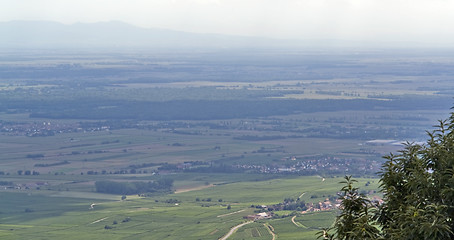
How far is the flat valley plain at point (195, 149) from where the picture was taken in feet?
212

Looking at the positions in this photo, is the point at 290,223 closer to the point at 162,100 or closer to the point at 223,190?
the point at 223,190

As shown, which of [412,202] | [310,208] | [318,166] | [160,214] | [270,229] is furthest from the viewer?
[318,166]

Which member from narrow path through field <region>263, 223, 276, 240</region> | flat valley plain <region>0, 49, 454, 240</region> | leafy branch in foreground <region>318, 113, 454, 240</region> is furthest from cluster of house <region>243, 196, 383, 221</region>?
leafy branch in foreground <region>318, 113, 454, 240</region>

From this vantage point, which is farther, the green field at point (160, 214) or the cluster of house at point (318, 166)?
the cluster of house at point (318, 166)

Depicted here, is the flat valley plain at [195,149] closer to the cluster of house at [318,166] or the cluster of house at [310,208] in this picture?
the cluster of house at [318,166]

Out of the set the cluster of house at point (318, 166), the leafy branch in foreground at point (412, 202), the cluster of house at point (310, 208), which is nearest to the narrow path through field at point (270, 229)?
the cluster of house at point (310, 208)

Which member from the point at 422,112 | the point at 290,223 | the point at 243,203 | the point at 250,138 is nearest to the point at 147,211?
the point at 243,203

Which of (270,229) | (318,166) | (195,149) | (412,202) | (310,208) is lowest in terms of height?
(195,149)

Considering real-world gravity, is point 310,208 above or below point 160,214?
Result: above

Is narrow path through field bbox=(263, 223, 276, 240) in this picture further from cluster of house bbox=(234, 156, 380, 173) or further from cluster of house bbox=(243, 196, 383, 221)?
cluster of house bbox=(234, 156, 380, 173)

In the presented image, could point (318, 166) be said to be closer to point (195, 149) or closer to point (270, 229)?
point (195, 149)

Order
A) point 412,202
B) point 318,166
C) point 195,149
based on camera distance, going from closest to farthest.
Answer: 1. point 412,202
2. point 318,166
3. point 195,149

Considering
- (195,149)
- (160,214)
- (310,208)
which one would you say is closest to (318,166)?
(195,149)

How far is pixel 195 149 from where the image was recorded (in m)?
107
